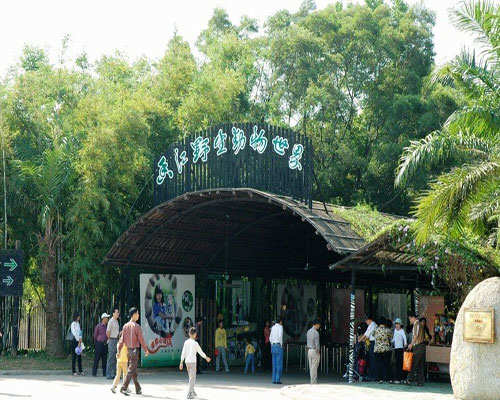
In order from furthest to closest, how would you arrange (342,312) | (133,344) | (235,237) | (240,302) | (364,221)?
(240,302) → (235,237) → (342,312) → (364,221) → (133,344)

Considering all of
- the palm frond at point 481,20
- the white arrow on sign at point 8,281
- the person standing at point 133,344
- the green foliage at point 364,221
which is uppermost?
the palm frond at point 481,20

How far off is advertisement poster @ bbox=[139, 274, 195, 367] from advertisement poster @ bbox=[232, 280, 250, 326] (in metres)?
1.94

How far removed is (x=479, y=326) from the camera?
13.3 meters

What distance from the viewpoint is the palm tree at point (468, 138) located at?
14.1 metres

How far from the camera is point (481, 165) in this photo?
47.4 feet

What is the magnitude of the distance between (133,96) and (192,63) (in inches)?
205

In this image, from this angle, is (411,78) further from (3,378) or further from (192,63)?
(3,378)

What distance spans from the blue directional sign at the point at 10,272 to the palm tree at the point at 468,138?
1017 cm

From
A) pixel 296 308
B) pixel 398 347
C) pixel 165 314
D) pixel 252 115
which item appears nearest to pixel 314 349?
pixel 398 347

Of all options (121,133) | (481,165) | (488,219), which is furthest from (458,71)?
(121,133)

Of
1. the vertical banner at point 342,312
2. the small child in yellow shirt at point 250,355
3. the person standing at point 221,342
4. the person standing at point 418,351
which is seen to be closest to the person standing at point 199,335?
the person standing at point 221,342

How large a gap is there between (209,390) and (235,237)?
7789 millimetres

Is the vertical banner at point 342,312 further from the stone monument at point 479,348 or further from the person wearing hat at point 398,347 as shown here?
the stone monument at point 479,348

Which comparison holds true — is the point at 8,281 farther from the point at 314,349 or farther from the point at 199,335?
the point at 314,349
